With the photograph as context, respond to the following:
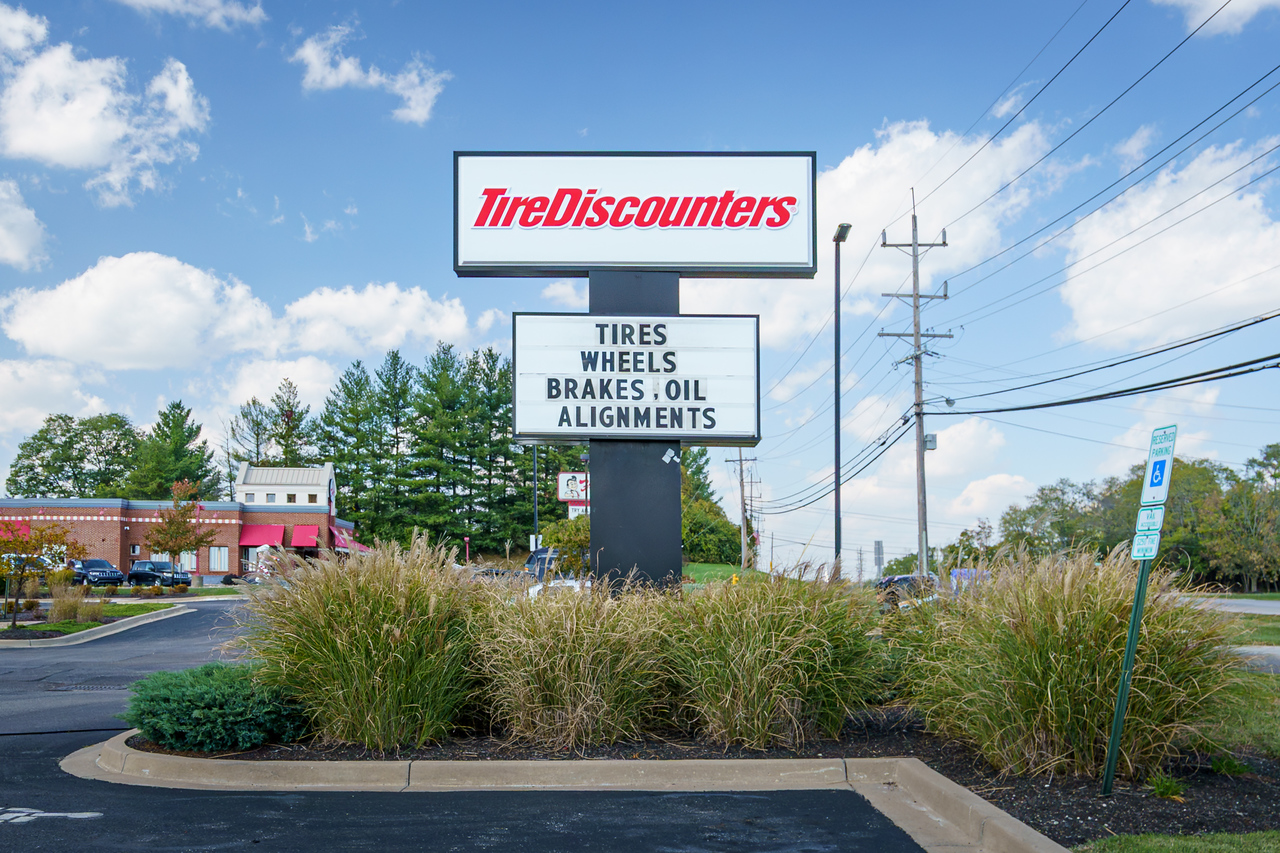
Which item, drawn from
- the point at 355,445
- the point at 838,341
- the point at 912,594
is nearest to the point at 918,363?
the point at 838,341

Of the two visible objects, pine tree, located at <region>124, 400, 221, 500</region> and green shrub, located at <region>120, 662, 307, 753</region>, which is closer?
green shrub, located at <region>120, 662, 307, 753</region>

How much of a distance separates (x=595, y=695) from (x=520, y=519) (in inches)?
2425

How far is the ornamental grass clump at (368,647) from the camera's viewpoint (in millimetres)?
6992

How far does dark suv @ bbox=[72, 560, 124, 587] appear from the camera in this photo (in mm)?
44222

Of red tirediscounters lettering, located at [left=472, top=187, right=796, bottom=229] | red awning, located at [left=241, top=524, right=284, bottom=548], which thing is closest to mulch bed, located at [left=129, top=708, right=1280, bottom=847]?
red tirediscounters lettering, located at [left=472, top=187, right=796, bottom=229]

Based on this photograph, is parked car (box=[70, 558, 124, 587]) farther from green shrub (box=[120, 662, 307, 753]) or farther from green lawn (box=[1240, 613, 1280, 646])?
green lawn (box=[1240, 613, 1280, 646])

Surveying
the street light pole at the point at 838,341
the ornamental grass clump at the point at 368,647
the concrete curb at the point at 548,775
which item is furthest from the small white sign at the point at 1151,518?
the street light pole at the point at 838,341

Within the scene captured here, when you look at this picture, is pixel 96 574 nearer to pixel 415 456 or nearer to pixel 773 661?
pixel 415 456

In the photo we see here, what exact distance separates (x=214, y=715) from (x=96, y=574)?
46.1 meters

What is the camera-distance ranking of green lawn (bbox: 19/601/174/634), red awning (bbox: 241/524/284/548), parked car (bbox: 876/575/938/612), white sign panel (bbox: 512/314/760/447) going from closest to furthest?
parked car (bbox: 876/575/938/612) < white sign panel (bbox: 512/314/760/447) < green lawn (bbox: 19/601/174/634) < red awning (bbox: 241/524/284/548)

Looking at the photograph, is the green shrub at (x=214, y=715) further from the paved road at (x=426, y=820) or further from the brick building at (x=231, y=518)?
the brick building at (x=231, y=518)

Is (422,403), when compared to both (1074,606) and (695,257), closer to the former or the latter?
(695,257)

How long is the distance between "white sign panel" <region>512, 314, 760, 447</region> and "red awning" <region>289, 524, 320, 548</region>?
51.6m

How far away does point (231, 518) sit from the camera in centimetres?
5766
